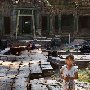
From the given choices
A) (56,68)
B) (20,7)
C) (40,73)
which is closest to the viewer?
(40,73)

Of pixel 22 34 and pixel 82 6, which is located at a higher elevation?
pixel 82 6

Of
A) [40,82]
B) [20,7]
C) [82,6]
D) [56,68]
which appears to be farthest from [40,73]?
[82,6]

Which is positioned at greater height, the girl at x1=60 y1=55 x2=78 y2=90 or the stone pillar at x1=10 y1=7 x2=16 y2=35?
the girl at x1=60 y1=55 x2=78 y2=90

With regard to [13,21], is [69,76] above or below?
above

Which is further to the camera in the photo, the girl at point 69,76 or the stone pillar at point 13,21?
the stone pillar at point 13,21

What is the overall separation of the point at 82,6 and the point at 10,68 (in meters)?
31.3

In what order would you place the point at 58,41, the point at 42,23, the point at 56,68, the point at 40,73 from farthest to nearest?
the point at 42,23, the point at 58,41, the point at 56,68, the point at 40,73

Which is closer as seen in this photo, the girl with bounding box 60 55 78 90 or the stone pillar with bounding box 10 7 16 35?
the girl with bounding box 60 55 78 90

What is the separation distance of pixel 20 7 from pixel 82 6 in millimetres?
7320

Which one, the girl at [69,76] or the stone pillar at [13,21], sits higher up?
the girl at [69,76]

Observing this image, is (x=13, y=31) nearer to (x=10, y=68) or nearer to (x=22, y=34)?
(x=22, y=34)

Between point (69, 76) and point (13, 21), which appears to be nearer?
point (69, 76)

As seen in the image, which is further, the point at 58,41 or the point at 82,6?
the point at 82,6

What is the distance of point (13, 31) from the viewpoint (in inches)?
1816
